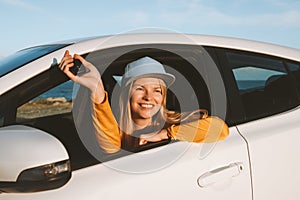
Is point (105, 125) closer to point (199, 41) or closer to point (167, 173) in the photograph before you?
point (167, 173)

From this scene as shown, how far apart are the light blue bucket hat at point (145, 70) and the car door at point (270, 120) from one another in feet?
1.31

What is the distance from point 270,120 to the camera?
2.21 m

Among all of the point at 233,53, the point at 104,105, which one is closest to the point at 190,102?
the point at 233,53

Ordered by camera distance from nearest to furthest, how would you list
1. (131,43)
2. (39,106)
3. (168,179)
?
(168,179), (131,43), (39,106)

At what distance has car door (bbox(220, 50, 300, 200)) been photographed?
204 cm

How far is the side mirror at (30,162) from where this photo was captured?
1339 millimetres

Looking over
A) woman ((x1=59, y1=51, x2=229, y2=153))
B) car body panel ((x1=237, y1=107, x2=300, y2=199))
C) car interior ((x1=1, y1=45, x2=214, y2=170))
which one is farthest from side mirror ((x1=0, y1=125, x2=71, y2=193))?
car body panel ((x1=237, y1=107, x2=300, y2=199))

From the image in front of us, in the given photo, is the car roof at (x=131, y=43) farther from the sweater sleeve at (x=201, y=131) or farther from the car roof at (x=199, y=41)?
the sweater sleeve at (x=201, y=131)

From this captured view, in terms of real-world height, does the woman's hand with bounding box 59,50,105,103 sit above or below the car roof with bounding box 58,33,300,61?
below

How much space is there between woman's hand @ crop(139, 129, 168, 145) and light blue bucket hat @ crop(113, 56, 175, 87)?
307 millimetres

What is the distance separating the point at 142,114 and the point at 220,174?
0.56m

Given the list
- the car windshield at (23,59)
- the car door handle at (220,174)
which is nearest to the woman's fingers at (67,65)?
the car windshield at (23,59)

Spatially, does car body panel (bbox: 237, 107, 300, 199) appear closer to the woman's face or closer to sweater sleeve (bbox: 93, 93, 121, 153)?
the woman's face

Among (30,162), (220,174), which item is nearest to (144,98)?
(220,174)
